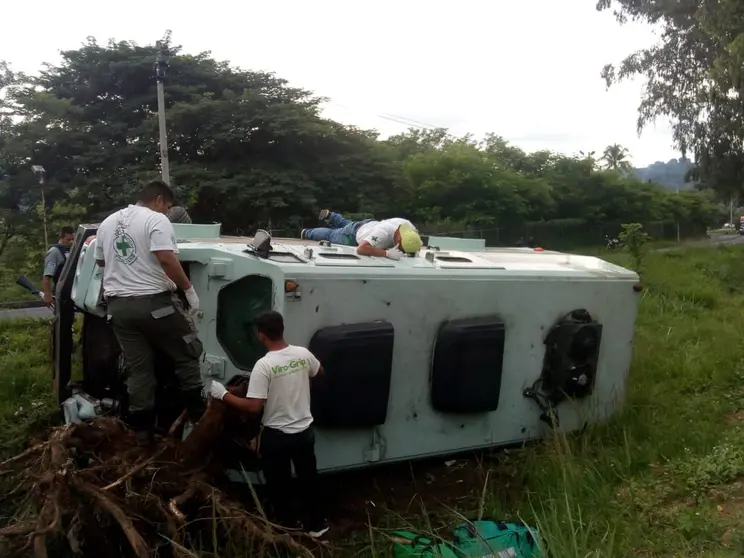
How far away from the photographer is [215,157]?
1725 cm

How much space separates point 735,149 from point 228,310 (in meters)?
18.5

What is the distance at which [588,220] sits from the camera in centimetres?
2572

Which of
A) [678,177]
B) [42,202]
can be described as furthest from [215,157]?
[678,177]

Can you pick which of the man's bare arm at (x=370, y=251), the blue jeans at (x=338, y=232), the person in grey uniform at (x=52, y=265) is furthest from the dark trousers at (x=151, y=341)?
the person in grey uniform at (x=52, y=265)

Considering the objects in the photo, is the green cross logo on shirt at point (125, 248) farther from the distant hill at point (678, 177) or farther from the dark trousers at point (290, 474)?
the distant hill at point (678, 177)

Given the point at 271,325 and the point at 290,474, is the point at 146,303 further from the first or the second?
the point at 290,474

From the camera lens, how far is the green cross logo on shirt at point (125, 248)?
12.9ft

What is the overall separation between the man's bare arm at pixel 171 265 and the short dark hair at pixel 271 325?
1.79ft

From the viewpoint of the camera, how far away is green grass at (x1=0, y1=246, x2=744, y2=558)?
12.1 ft

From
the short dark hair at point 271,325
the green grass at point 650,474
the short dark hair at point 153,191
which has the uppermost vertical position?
the short dark hair at point 153,191

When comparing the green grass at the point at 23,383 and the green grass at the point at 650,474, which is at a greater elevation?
the green grass at the point at 650,474

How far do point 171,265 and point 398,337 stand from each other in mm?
1366

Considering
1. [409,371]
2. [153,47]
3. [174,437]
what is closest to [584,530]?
[409,371]

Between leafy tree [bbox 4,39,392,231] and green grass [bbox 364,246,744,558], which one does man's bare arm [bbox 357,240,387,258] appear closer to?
green grass [bbox 364,246,744,558]
